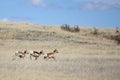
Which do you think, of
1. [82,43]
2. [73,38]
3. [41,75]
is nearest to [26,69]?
[41,75]

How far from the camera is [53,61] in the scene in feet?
93.4

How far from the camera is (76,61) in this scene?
2822cm

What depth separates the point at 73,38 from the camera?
4584 centimetres

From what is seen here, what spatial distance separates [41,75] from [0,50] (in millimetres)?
14861

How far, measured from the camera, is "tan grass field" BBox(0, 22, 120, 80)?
21406 mm

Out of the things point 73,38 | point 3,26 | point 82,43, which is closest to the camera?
point 82,43

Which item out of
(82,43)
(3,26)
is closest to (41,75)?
(82,43)

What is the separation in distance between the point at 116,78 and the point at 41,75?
3.63 meters

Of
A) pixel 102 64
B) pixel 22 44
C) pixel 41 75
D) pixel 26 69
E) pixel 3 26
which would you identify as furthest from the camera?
pixel 3 26

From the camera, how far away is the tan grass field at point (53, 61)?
21.4 m

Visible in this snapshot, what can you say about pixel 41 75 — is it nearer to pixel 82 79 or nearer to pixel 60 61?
pixel 82 79

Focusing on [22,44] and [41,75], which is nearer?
[41,75]

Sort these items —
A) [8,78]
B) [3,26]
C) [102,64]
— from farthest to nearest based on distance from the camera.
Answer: [3,26], [102,64], [8,78]

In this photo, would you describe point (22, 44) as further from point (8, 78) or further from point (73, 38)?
point (8, 78)
